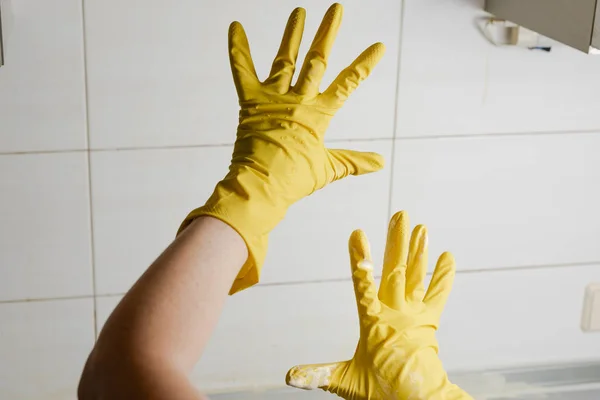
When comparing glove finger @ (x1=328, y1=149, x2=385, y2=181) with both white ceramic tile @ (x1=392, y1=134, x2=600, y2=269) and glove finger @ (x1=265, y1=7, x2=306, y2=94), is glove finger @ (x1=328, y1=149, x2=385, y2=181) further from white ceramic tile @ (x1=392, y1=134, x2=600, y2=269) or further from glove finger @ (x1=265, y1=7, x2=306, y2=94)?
white ceramic tile @ (x1=392, y1=134, x2=600, y2=269)

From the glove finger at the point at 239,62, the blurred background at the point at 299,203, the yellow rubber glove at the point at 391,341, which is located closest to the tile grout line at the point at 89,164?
the blurred background at the point at 299,203

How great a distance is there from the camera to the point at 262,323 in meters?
1.43

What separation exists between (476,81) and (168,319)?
89 centimetres

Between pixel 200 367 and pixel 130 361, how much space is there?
2.78ft

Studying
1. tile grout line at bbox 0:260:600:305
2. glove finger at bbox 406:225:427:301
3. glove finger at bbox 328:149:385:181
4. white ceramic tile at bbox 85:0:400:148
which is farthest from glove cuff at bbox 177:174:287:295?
tile grout line at bbox 0:260:600:305

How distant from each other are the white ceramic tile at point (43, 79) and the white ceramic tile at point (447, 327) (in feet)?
0.99

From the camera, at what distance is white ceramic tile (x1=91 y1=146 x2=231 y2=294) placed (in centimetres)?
130

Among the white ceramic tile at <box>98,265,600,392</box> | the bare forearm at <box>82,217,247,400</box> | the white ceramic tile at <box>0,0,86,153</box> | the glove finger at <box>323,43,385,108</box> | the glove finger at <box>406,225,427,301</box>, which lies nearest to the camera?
the bare forearm at <box>82,217,247,400</box>

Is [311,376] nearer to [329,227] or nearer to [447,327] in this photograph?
[329,227]

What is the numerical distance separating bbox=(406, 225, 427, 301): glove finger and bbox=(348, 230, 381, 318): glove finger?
55mm

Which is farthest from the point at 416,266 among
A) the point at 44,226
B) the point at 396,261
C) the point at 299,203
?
the point at 44,226

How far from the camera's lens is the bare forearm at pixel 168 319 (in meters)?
0.59

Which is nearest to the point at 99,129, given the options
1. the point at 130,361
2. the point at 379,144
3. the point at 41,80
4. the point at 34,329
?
the point at 41,80

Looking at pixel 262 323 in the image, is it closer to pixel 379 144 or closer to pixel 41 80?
pixel 379 144
